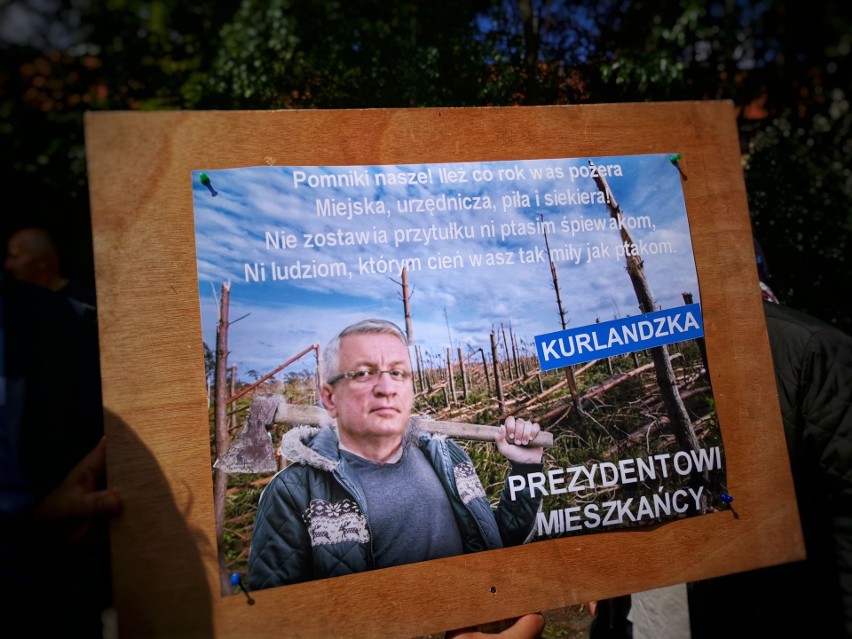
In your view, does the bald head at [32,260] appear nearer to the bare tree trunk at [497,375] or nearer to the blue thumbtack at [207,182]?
the blue thumbtack at [207,182]

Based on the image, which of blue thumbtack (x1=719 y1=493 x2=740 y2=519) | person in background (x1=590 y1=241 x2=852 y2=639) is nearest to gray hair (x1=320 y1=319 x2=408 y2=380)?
blue thumbtack (x1=719 y1=493 x2=740 y2=519)

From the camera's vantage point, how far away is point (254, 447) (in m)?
1.65

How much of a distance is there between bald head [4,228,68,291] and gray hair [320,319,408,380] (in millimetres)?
2322

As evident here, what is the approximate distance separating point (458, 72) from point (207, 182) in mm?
2977

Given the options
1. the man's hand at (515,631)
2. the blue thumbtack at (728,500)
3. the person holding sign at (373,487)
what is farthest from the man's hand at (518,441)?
the blue thumbtack at (728,500)

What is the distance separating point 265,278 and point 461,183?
0.69 m

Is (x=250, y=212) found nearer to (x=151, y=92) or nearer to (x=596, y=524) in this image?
Result: (x=596, y=524)

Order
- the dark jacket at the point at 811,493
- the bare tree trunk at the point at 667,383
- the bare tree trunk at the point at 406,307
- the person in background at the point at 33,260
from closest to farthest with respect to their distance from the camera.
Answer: the bare tree trunk at the point at 406,307 → the bare tree trunk at the point at 667,383 → the dark jacket at the point at 811,493 → the person in background at the point at 33,260

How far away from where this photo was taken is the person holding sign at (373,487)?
1.65m

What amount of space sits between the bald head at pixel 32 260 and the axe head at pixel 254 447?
2238 millimetres

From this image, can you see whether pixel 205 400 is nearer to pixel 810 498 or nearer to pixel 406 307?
pixel 406 307

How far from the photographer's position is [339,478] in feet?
5.53

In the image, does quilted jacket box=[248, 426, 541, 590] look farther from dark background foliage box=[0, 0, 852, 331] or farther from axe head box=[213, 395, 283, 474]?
dark background foliage box=[0, 0, 852, 331]

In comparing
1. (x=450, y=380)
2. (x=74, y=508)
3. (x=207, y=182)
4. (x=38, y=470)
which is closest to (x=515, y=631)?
(x=450, y=380)
